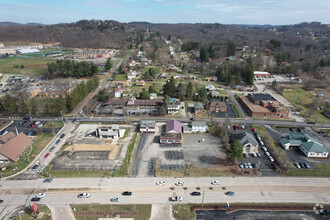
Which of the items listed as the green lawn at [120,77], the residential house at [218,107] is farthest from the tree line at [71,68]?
the residential house at [218,107]

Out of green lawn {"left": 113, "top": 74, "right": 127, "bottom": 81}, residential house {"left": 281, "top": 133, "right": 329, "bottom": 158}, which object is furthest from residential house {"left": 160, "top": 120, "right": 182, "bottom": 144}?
green lawn {"left": 113, "top": 74, "right": 127, "bottom": 81}

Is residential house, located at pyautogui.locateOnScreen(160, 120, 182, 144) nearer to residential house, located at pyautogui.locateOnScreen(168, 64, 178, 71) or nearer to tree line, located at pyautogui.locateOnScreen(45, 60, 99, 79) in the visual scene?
tree line, located at pyautogui.locateOnScreen(45, 60, 99, 79)

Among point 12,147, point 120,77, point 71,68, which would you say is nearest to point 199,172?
point 12,147

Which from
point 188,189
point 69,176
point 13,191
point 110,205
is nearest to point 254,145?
point 188,189

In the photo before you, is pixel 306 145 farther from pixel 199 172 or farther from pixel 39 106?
pixel 39 106

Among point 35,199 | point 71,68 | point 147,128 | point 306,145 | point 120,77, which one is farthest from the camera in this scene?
point 120,77

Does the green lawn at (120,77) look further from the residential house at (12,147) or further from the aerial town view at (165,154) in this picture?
the residential house at (12,147)
